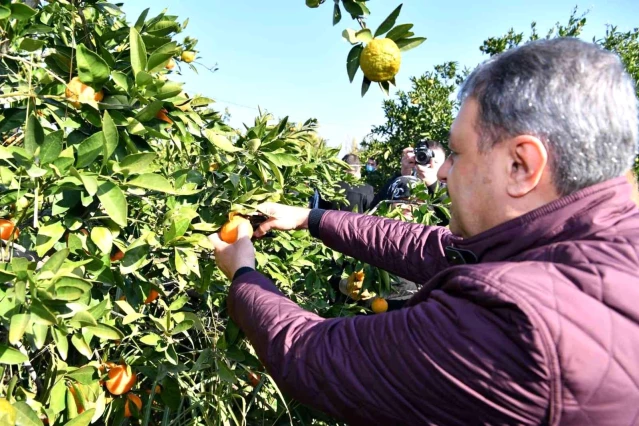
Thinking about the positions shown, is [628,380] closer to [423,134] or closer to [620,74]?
[620,74]

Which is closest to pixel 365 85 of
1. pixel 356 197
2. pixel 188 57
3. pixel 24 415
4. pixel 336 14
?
pixel 336 14

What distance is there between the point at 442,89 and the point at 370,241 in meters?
6.04

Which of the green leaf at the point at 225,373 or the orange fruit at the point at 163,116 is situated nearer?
the orange fruit at the point at 163,116

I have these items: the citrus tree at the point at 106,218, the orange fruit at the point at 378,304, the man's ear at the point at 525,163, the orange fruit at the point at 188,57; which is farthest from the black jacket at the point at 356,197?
the man's ear at the point at 525,163

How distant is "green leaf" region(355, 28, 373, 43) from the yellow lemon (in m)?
0.02

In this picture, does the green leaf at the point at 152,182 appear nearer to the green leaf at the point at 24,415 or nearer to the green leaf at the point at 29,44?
the green leaf at the point at 29,44

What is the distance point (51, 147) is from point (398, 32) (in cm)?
79

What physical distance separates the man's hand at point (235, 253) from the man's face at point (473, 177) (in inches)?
17.4

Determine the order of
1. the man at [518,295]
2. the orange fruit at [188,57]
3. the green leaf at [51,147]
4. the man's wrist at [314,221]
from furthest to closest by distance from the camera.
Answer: the orange fruit at [188,57], the man's wrist at [314,221], the green leaf at [51,147], the man at [518,295]

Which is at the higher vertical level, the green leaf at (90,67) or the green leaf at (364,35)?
the green leaf at (364,35)

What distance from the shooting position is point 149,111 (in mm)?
1141

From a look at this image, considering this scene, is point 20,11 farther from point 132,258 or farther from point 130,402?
point 130,402

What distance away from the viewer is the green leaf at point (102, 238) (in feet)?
3.73

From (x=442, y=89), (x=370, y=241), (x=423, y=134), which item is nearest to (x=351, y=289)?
(x=370, y=241)
